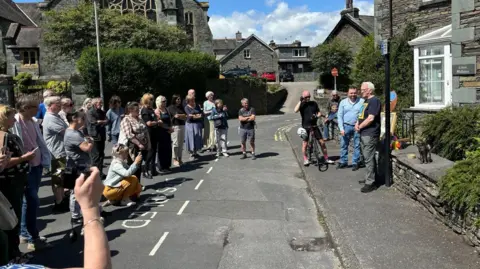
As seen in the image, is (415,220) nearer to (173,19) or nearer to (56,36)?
(56,36)

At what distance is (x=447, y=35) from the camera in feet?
41.1

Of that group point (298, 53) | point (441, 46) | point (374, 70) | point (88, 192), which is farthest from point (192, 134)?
point (298, 53)

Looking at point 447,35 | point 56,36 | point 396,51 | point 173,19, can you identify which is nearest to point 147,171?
point 447,35

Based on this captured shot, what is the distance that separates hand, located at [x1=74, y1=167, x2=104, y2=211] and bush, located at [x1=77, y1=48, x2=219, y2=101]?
874 inches

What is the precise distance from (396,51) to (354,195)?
949 cm

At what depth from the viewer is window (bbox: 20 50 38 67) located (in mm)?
46281

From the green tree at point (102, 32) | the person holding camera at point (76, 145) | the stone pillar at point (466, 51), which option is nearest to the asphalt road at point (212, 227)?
the person holding camera at point (76, 145)

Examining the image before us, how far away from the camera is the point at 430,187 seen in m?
6.25

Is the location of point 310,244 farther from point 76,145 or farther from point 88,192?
point 88,192

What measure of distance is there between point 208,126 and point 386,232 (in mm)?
9238

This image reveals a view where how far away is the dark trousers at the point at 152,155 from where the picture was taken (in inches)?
383

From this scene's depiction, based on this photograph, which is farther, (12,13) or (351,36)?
(12,13)

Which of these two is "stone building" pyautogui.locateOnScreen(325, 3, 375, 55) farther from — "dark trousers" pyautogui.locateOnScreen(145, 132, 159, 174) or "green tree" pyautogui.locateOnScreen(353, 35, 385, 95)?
"dark trousers" pyautogui.locateOnScreen(145, 132, 159, 174)

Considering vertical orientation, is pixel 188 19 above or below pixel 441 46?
above
